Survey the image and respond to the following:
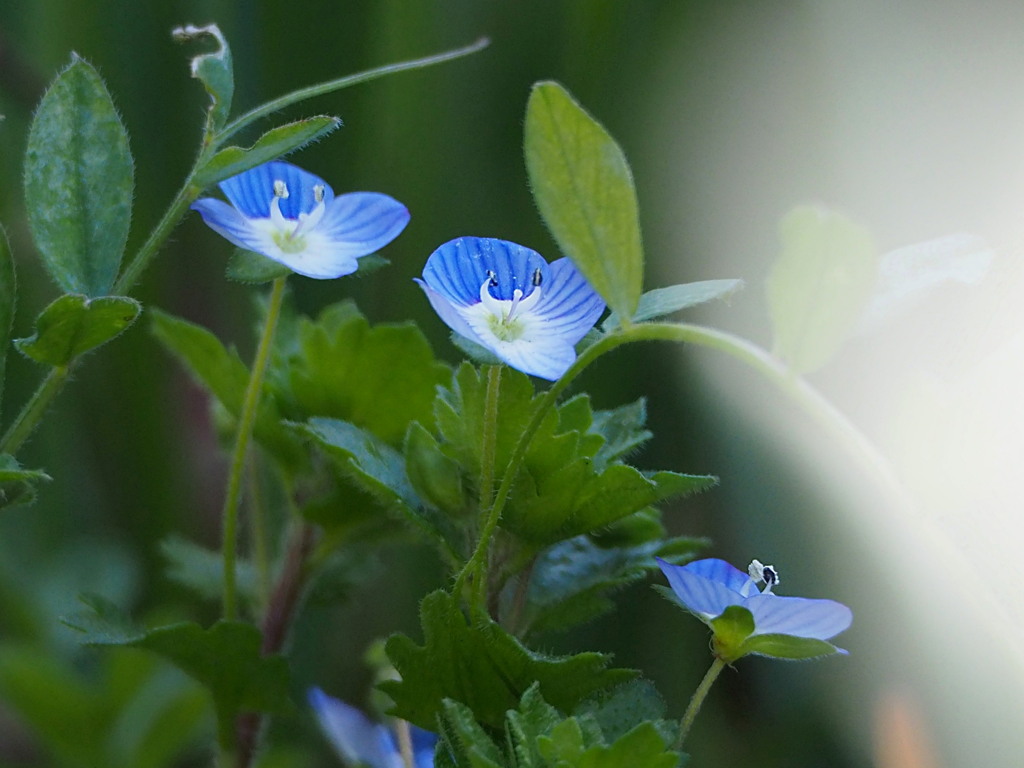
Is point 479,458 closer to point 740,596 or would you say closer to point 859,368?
point 740,596

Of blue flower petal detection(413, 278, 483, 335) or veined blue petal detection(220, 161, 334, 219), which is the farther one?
veined blue petal detection(220, 161, 334, 219)

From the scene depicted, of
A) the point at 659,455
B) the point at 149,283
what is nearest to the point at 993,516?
the point at 659,455

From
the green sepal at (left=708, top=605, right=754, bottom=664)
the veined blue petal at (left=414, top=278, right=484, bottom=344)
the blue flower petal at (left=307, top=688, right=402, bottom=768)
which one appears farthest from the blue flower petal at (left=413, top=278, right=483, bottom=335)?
the blue flower petal at (left=307, top=688, right=402, bottom=768)

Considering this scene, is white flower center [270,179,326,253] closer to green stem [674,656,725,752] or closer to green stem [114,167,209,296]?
green stem [114,167,209,296]

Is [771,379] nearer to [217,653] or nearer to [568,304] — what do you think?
[568,304]

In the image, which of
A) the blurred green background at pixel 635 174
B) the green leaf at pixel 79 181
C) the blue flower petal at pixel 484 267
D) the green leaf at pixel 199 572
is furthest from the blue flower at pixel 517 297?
the blurred green background at pixel 635 174

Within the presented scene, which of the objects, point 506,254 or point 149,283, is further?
point 149,283
